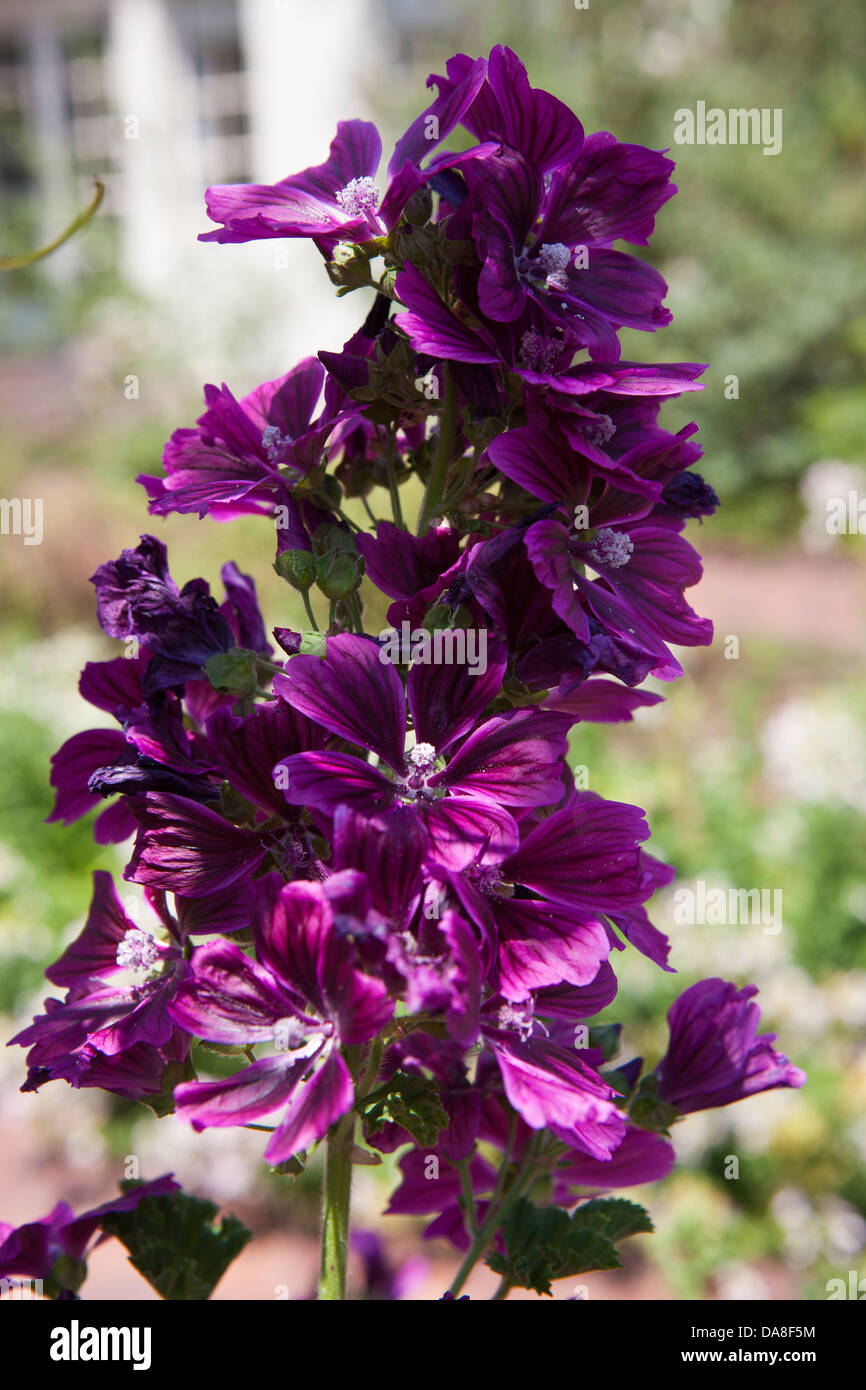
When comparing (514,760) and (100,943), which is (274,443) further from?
(100,943)

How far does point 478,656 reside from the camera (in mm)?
868

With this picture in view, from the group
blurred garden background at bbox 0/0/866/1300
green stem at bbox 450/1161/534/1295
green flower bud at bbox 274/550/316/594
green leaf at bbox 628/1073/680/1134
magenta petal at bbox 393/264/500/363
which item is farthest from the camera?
blurred garden background at bbox 0/0/866/1300

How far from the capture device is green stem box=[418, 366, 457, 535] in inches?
38.4

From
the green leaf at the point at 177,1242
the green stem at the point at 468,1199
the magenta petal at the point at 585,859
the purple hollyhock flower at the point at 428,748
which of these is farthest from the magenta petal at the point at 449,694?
the green leaf at the point at 177,1242

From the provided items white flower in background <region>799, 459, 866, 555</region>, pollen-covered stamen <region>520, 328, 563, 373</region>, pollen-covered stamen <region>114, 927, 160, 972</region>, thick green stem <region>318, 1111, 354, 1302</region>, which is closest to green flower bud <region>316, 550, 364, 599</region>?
pollen-covered stamen <region>520, 328, 563, 373</region>

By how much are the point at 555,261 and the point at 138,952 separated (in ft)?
2.20

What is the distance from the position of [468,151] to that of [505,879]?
547 mm

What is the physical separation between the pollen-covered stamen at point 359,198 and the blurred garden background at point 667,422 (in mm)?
1329

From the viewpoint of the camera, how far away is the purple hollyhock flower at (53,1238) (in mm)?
1071

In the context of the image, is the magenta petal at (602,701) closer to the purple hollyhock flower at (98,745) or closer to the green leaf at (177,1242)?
the purple hollyhock flower at (98,745)

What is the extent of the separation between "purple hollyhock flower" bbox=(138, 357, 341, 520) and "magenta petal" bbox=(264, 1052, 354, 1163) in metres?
0.46

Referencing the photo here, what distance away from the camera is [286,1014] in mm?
835

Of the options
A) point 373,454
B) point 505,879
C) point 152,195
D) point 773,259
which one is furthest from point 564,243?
point 152,195

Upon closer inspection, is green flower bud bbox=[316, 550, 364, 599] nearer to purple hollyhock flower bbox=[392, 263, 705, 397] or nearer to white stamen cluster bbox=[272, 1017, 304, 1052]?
purple hollyhock flower bbox=[392, 263, 705, 397]
